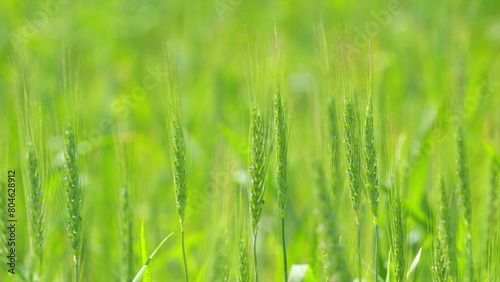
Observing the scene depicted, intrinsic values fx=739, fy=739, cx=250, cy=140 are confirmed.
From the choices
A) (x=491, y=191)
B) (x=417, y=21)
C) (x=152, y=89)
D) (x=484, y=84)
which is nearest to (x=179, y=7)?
(x=152, y=89)

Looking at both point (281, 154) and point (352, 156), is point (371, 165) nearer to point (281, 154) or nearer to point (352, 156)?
point (352, 156)

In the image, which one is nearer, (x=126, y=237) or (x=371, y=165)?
(x=371, y=165)

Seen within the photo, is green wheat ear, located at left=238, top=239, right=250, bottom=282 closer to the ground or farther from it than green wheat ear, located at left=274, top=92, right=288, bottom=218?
closer to the ground

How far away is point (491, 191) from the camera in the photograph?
7.93 ft

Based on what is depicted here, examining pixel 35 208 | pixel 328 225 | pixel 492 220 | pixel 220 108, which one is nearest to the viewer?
pixel 328 225

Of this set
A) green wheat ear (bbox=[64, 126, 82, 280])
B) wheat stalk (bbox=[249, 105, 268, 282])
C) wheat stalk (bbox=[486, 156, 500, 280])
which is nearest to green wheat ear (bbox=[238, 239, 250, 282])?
wheat stalk (bbox=[249, 105, 268, 282])

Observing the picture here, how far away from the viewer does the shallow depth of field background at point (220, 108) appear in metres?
2.62

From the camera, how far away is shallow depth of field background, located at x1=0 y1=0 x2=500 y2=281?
2.62 metres

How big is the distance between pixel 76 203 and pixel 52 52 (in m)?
3.73

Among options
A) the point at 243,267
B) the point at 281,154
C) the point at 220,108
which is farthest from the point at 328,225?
the point at 220,108

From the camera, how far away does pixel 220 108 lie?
502cm

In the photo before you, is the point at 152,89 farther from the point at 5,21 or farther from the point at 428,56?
the point at 428,56

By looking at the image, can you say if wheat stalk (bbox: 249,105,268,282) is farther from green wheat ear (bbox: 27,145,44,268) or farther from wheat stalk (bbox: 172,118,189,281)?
green wheat ear (bbox: 27,145,44,268)

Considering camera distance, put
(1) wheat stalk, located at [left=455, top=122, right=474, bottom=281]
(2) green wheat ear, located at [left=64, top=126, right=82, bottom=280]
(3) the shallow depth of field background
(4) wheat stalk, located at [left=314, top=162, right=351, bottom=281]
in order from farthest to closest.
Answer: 1. (3) the shallow depth of field background
2. (1) wheat stalk, located at [left=455, top=122, right=474, bottom=281]
3. (2) green wheat ear, located at [left=64, top=126, right=82, bottom=280]
4. (4) wheat stalk, located at [left=314, top=162, right=351, bottom=281]
